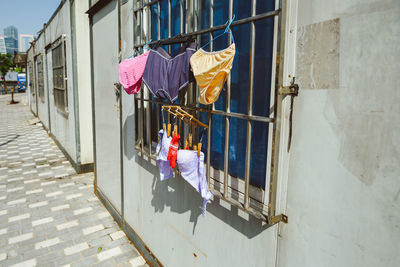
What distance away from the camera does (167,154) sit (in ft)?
8.24

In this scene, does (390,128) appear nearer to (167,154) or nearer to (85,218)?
(167,154)

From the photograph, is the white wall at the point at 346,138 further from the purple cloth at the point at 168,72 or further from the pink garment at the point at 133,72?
the pink garment at the point at 133,72

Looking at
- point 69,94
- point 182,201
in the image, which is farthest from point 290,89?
point 69,94

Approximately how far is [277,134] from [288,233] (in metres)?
0.61

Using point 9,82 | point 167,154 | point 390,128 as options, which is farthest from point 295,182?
point 9,82

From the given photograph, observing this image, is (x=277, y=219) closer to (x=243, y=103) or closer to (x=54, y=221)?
(x=243, y=103)

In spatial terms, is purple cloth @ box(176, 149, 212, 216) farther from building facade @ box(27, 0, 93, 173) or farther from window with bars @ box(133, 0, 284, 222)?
building facade @ box(27, 0, 93, 173)

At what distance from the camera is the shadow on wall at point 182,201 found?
6.92 ft

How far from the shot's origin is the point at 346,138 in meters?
1.45

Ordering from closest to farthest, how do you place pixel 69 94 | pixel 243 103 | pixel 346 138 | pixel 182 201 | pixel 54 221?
1. pixel 346 138
2. pixel 243 103
3. pixel 182 201
4. pixel 54 221
5. pixel 69 94

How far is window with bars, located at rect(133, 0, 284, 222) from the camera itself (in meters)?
1.87

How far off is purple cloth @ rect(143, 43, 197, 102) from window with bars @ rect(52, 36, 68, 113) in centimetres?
583

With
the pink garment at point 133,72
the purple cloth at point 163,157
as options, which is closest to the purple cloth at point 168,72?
the pink garment at point 133,72

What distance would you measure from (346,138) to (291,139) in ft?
1.10
